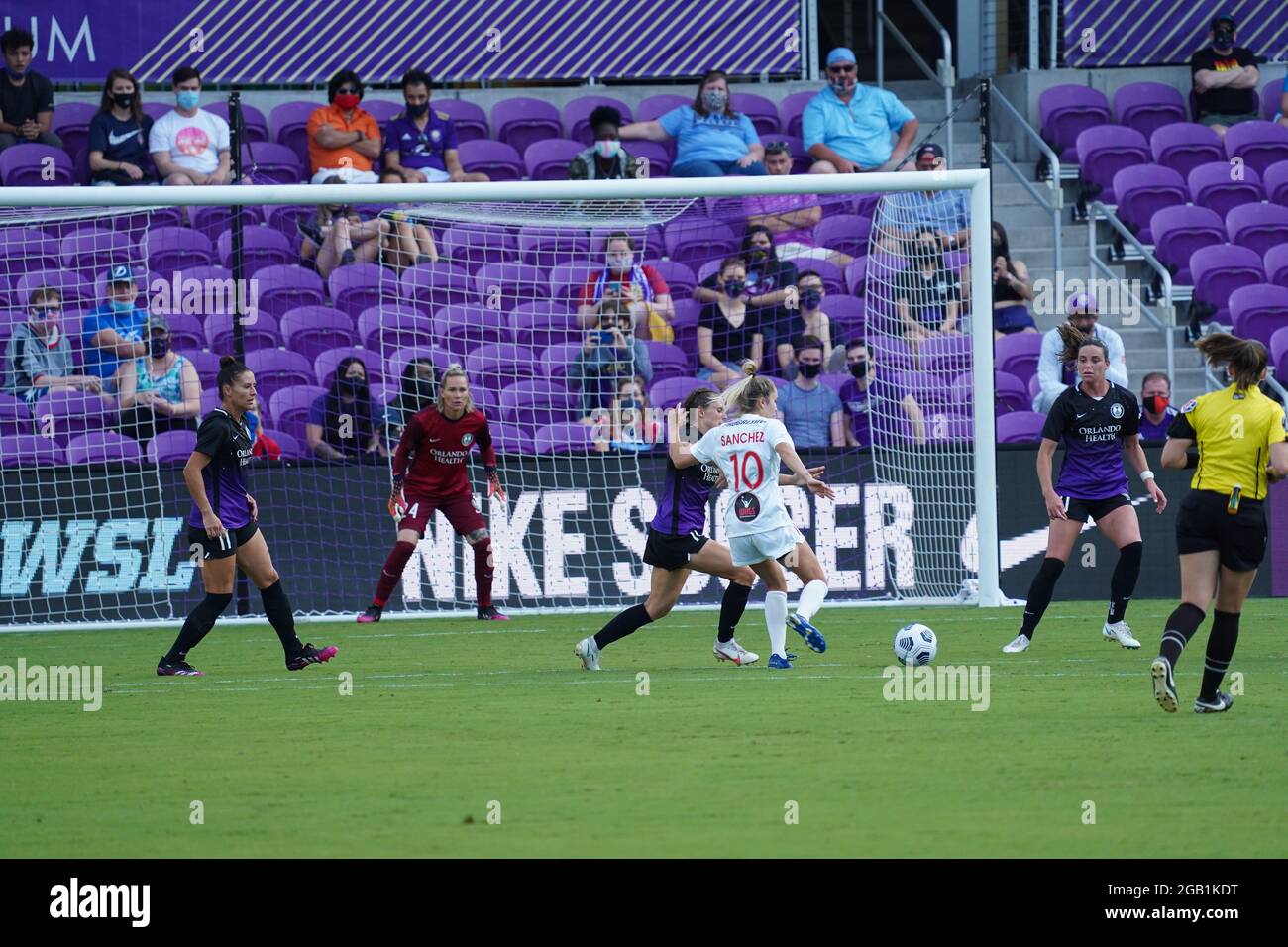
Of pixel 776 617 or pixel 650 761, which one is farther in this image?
pixel 776 617

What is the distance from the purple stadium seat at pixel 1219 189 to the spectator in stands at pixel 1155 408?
3.52 metres

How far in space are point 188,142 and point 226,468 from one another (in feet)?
24.5

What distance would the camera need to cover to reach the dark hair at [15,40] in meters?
17.4

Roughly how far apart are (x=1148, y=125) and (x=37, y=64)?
12043 millimetres

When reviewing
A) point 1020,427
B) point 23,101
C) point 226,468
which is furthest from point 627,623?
point 23,101

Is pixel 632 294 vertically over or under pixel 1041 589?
over

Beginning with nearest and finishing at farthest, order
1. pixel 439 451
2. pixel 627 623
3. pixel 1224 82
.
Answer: pixel 627 623 < pixel 439 451 < pixel 1224 82

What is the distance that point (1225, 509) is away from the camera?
8148 millimetres

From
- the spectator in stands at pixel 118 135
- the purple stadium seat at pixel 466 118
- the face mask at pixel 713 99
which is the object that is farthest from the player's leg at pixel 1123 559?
the spectator in stands at pixel 118 135

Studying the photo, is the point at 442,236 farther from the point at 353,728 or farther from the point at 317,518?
the point at 353,728

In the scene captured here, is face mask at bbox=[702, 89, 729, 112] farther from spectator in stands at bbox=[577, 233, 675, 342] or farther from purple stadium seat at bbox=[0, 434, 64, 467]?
purple stadium seat at bbox=[0, 434, 64, 467]

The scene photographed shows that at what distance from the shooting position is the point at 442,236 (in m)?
16.3

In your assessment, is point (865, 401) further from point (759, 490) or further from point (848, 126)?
point (759, 490)
